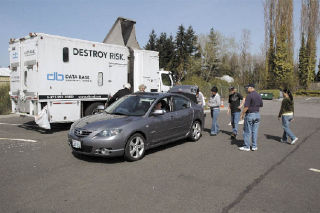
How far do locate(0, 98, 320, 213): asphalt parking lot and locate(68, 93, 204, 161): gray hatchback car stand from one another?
33 cm

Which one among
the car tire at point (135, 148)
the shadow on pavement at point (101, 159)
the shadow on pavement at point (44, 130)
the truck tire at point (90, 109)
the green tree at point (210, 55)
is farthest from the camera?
the green tree at point (210, 55)

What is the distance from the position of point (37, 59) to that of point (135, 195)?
6823 millimetres

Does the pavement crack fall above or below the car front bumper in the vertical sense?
below

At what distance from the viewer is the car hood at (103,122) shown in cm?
603

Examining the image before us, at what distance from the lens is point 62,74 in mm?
9914

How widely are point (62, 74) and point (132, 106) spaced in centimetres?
397

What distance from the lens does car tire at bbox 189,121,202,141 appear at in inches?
330

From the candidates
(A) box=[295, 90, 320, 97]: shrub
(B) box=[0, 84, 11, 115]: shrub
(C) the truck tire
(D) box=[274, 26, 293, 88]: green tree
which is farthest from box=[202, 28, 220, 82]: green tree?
(C) the truck tire

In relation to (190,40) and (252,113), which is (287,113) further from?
(190,40)

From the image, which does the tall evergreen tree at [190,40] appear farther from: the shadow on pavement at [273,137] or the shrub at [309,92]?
the shadow on pavement at [273,137]

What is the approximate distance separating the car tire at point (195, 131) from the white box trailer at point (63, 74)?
433 cm

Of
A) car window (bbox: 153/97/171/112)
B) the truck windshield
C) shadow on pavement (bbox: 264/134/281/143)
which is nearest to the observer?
car window (bbox: 153/97/171/112)

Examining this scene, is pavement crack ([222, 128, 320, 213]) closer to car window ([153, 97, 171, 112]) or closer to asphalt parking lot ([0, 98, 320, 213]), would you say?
asphalt parking lot ([0, 98, 320, 213])

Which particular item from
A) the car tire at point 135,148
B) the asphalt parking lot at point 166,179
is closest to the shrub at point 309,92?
the asphalt parking lot at point 166,179
